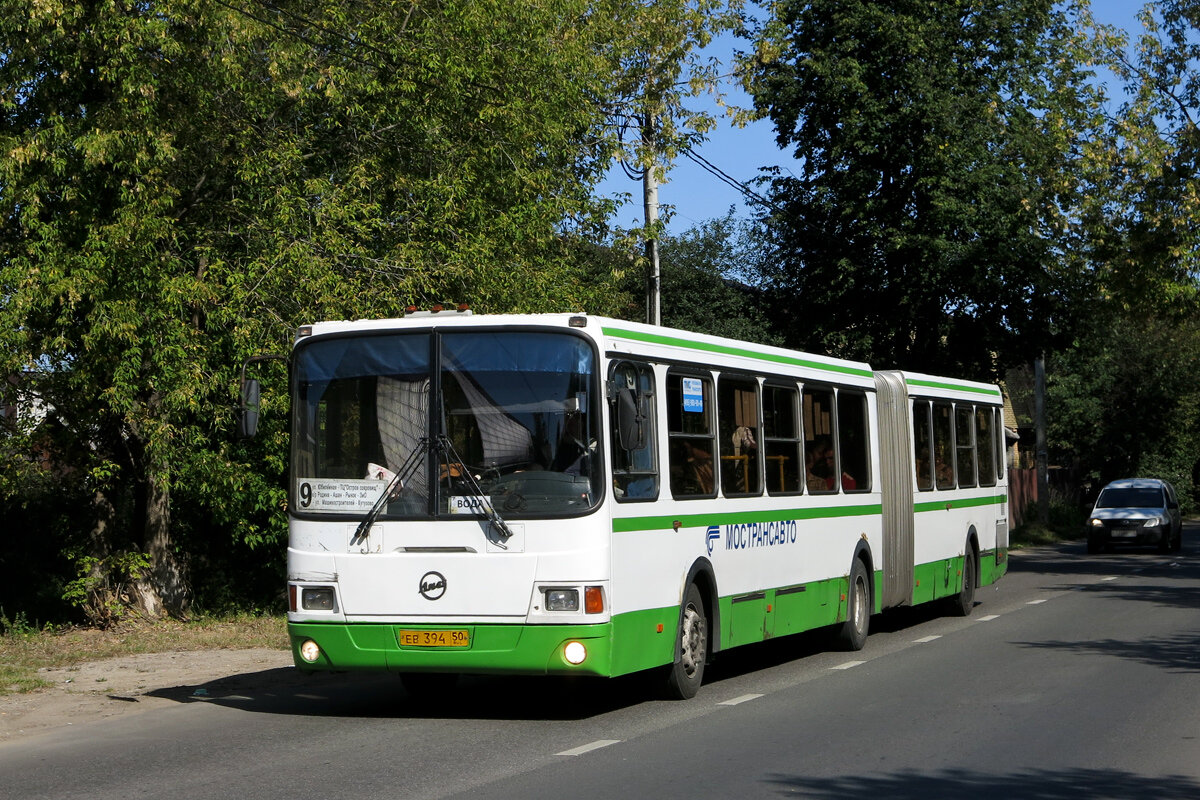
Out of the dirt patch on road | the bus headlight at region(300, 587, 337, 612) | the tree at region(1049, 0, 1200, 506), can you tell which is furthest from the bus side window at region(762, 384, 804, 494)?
the tree at region(1049, 0, 1200, 506)

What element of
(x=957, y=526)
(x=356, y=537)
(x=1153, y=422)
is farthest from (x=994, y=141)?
(x=1153, y=422)

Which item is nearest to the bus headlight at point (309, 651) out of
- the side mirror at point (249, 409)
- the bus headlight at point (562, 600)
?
the side mirror at point (249, 409)

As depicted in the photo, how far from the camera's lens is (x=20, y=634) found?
17516 millimetres

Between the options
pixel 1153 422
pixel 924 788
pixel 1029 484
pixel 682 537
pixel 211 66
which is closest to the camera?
pixel 924 788

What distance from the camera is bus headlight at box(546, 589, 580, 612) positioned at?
10.3 metres

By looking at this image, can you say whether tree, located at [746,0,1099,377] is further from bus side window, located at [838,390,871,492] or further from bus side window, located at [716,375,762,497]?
bus side window, located at [716,375,762,497]

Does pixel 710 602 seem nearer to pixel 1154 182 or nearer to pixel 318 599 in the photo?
pixel 318 599

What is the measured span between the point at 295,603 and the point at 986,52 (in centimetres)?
2721

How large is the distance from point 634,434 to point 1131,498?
2922 centimetres

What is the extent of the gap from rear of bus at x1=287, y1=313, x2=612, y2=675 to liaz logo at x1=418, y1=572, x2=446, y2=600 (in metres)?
0.01

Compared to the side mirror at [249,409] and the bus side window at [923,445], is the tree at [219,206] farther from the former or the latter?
the bus side window at [923,445]

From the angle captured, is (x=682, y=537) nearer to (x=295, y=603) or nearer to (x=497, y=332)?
(x=497, y=332)

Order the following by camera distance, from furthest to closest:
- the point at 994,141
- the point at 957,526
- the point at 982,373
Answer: the point at 982,373
the point at 994,141
the point at 957,526

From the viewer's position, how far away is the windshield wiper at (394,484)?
35.0ft
